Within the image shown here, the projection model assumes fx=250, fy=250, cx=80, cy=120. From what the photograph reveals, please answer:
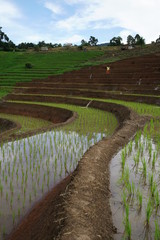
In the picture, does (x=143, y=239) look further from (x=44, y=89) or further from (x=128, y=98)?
(x=44, y=89)

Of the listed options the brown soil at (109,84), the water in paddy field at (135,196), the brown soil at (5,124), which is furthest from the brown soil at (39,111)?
the water in paddy field at (135,196)

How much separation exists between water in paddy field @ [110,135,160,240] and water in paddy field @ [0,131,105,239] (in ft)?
4.04

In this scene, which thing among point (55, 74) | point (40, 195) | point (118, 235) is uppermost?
point (55, 74)

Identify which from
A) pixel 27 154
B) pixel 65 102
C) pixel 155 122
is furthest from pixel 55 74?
pixel 27 154

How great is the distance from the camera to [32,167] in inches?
215

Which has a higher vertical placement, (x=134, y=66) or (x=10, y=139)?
(x=134, y=66)

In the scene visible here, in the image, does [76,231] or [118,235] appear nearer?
[76,231]

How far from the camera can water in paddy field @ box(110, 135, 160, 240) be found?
2775 millimetres

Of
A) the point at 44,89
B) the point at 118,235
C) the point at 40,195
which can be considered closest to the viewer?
the point at 118,235

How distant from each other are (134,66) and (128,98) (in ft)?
33.9

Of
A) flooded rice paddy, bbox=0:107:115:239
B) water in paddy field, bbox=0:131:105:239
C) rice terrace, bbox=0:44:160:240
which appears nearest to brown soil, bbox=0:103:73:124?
rice terrace, bbox=0:44:160:240

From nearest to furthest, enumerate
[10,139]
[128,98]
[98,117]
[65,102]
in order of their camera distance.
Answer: [10,139], [98,117], [128,98], [65,102]

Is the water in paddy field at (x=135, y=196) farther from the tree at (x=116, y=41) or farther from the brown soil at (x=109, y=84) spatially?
the tree at (x=116, y=41)

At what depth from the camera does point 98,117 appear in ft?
37.4
